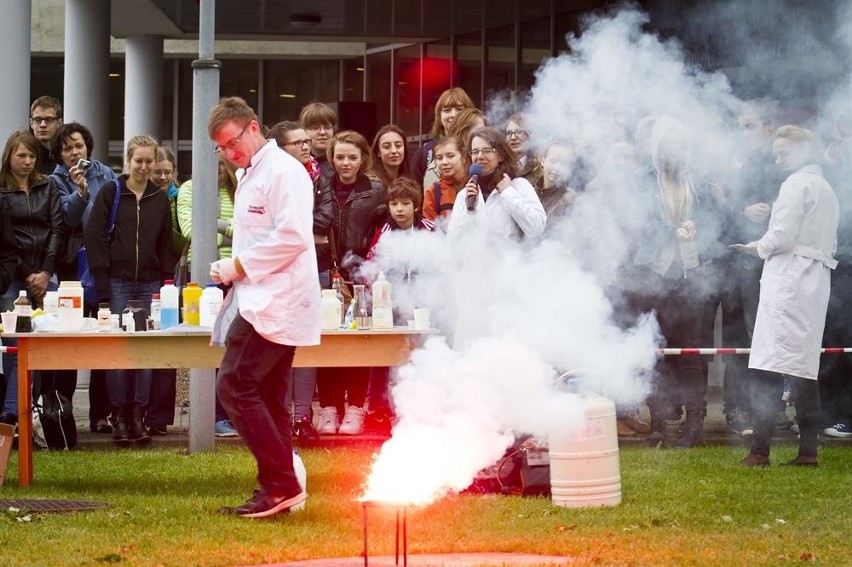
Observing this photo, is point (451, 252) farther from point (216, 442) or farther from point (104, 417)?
point (104, 417)

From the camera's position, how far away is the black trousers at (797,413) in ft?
31.3

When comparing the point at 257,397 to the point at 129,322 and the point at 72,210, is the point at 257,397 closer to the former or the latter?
the point at 129,322

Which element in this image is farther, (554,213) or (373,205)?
(373,205)

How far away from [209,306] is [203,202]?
146 centimetres

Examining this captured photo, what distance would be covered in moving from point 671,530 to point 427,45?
1625 centimetres

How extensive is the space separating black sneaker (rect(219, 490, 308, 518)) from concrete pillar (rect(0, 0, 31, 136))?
654 centimetres

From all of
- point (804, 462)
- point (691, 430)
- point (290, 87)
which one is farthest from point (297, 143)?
point (290, 87)

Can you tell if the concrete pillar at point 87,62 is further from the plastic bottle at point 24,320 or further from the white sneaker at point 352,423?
the plastic bottle at point 24,320

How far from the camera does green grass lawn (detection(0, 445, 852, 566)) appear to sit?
258 inches

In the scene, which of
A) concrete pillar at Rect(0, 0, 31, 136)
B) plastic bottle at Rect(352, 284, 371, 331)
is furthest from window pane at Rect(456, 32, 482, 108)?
plastic bottle at Rect(352, 284, 371, 331)

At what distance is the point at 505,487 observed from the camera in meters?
8.35

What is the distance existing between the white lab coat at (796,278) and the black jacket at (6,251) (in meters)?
5.75

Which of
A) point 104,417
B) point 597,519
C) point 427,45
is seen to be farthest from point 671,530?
point 427,45

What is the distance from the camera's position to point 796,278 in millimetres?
9656
